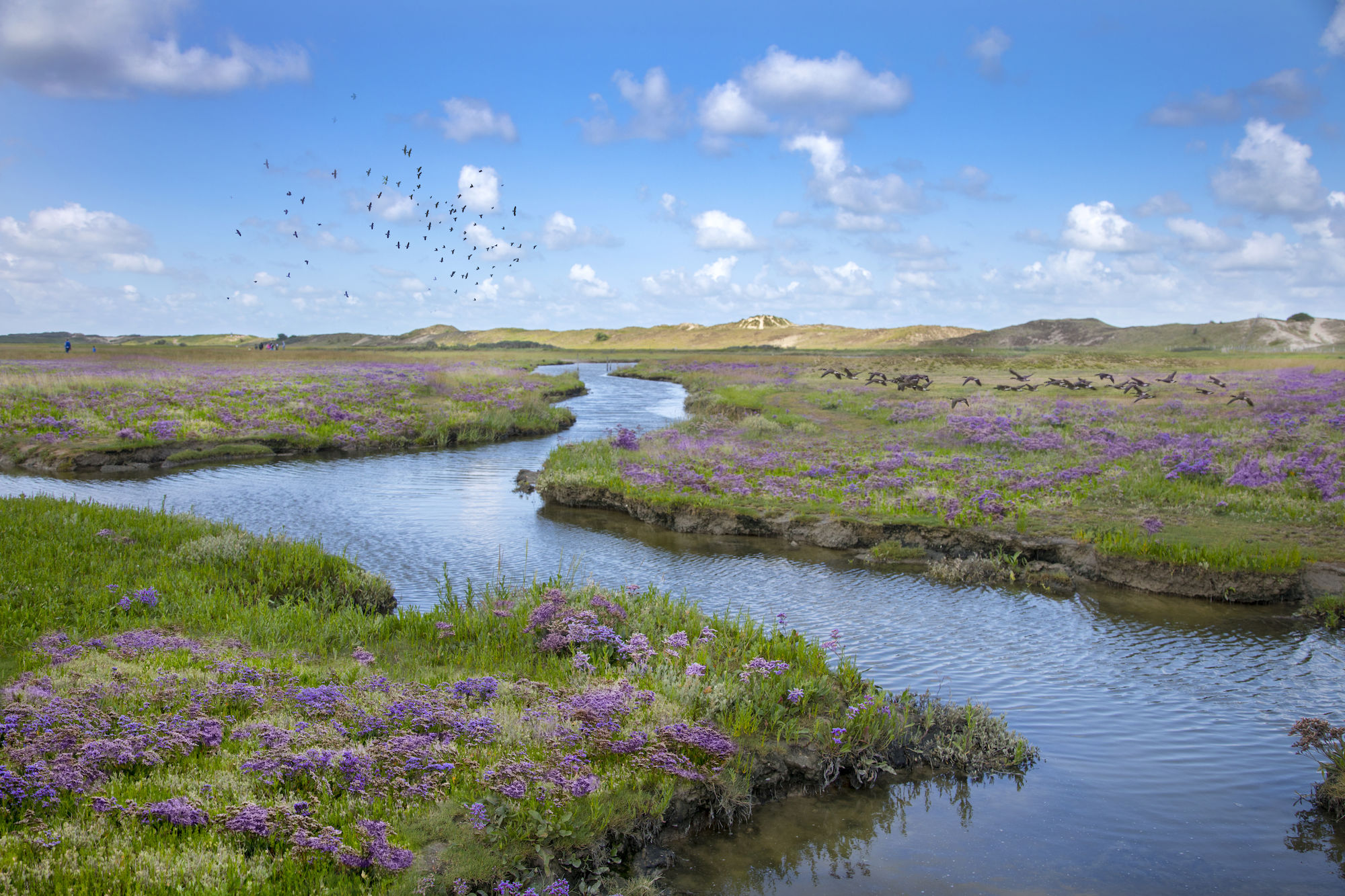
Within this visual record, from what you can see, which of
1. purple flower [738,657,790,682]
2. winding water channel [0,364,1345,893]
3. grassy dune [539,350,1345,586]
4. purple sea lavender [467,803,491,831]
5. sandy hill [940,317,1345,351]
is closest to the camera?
purple sea lavender [467,803,491,831]

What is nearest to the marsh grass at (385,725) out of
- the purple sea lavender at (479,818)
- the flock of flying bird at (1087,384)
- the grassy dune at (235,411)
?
the purple sea lavender at (479,818)

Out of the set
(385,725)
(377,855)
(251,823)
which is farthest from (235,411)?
(377,855)

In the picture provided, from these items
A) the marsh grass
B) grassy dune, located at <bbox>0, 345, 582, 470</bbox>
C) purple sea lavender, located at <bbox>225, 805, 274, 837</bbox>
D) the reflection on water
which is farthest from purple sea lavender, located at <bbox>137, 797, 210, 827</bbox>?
grassy dune, located at <bbox>0, 345, 582, 470</bbox>

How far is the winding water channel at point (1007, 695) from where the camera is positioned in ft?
23.7

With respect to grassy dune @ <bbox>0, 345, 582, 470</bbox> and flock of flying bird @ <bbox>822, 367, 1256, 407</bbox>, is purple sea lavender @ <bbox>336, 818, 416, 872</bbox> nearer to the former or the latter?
grassy dune @ <bbox>0, 345, 582, 470</bbox>

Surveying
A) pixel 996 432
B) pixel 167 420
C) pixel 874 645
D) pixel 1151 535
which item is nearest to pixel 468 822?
pixel 874 645

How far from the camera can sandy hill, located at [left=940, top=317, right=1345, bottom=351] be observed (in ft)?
342

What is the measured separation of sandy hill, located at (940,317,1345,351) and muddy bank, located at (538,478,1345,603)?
10150 centimetres

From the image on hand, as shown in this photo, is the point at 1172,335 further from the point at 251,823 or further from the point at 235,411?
the point at 251,823

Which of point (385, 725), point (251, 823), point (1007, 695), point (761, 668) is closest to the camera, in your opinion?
point (251, 823)

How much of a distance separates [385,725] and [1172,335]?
145 m

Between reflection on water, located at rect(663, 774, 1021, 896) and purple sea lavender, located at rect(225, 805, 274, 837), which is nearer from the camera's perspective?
purple sea lavender, located at rect(225, 805, 274, 837)

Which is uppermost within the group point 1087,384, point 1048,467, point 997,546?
point 1087,384

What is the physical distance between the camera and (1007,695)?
36.3 feet
